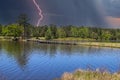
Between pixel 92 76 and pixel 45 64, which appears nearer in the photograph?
pixel 92 76

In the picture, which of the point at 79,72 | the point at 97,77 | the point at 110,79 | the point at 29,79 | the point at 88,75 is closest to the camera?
the point at 110,79

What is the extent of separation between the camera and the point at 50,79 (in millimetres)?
37562

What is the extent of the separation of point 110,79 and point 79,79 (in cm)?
488

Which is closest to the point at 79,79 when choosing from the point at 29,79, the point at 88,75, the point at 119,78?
the point at 88,75

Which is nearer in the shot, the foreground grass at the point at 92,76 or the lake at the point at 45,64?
the foreground grass at the point at 92,76

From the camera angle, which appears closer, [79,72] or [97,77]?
[97,77]

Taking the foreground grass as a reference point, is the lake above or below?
below

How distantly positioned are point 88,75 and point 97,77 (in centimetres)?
221

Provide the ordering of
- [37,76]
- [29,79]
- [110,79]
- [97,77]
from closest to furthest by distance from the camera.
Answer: [110,79]
[97,77]
[29,79]
[37,76]

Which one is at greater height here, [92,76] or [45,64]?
[92,76]

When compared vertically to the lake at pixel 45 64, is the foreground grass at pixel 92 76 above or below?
above

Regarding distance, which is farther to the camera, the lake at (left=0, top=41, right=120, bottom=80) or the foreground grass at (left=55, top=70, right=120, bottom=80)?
the lake at (left=0, top=41, right=120, bottom=80)

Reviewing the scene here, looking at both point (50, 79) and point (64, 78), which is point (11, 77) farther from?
point (64, 78)

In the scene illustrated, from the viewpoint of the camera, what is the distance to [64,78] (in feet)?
111
